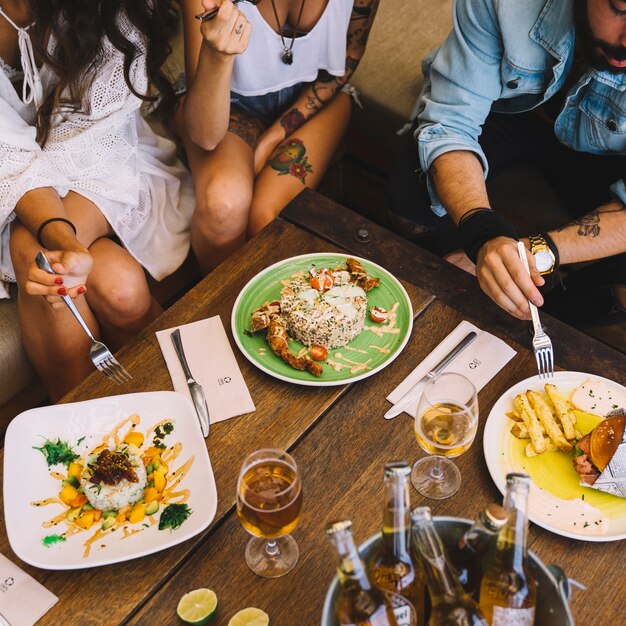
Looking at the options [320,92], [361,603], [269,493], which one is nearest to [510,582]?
[361,603]

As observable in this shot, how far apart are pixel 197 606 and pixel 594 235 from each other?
1225 mm

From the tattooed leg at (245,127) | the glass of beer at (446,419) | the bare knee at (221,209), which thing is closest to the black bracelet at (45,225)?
the bare knee at (221,209)

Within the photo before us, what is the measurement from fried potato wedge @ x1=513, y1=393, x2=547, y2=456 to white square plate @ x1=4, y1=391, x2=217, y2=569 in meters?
0.55

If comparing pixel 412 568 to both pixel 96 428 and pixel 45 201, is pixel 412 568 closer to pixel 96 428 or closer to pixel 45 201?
pixel 96 428

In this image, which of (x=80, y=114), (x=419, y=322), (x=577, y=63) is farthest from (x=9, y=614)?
(x=577, y=63)

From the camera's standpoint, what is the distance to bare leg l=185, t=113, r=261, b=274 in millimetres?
1845

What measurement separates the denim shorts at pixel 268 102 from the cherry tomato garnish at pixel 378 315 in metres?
1.00

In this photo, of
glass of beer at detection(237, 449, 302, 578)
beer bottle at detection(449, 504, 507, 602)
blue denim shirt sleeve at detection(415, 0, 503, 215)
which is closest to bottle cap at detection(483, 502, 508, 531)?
beer bottle at detection(449, 504, 507, 602)

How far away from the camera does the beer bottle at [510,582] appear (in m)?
0.71

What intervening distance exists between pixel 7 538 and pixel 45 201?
88cm

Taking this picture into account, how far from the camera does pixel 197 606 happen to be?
97cm

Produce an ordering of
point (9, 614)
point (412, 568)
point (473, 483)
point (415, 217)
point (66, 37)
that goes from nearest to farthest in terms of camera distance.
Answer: point (412, 568), point (9, 614), point (473, 483), point (66, 37), point (415, 217)

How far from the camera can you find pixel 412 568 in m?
0.77

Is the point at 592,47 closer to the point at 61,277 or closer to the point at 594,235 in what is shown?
the point at 594,235
